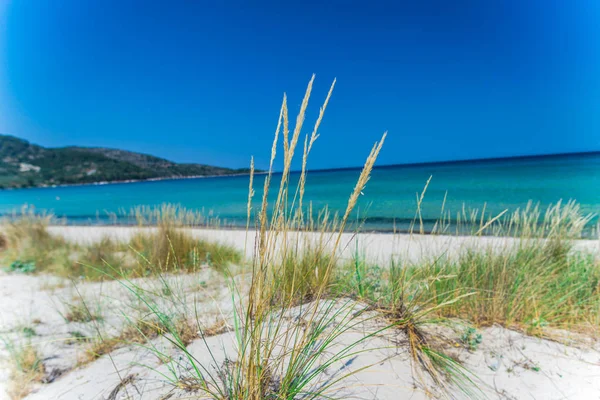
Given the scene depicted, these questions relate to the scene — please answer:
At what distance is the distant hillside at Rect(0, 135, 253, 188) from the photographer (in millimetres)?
54094

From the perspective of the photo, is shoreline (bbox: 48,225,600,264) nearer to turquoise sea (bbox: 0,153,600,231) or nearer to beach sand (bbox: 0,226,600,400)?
turquoise sea (bbox: 0,153,600,231)

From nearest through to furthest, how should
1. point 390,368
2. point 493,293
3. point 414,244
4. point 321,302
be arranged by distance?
1. point 390,368
2. point 321,302
3. point 493,293
4. point 414,244

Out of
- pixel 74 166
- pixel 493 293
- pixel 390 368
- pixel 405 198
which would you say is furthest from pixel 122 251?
pixel 74 166

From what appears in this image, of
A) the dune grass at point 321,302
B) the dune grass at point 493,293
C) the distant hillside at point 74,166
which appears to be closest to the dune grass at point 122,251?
the dune grass at point 321,302

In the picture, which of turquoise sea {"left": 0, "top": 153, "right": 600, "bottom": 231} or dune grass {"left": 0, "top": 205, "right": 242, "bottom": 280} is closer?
dune grass {"left": 0, "top": 205, "right": 242, "bottom": 280}

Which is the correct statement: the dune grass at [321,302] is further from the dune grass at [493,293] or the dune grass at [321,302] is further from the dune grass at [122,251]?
the dune grass at [122,251]

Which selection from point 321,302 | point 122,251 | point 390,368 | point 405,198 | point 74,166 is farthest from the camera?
point 74,166

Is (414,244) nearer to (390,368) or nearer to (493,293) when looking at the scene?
→ (493,293)

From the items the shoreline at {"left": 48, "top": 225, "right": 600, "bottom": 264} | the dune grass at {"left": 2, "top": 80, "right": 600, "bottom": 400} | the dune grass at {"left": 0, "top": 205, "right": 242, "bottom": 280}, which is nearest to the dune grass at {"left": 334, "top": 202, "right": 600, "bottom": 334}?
the dune grass at {"left": 2, "top": 80, "right": 600, "bottom": 400}

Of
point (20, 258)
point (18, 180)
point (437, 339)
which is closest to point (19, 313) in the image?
point (20, 258)

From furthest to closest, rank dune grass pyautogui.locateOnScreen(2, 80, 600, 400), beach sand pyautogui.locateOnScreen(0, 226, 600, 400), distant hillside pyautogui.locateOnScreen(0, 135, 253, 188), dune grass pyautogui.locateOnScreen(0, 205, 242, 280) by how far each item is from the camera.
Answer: distant hillside pyautogui.locateOnScreen(0, 135, 253, 188) → dune grass pyautogui.locateOnScreen(0, 205, 242, 280) → beach sand pyautogui.locateOnScreen(0, 226, 600, 400) → dune grass pyautogui.locateOnScreen(2, 80, 600, 400)

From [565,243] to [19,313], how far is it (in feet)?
20.0

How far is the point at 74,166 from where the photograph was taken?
61.6 metres

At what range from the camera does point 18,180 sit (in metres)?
53.9
